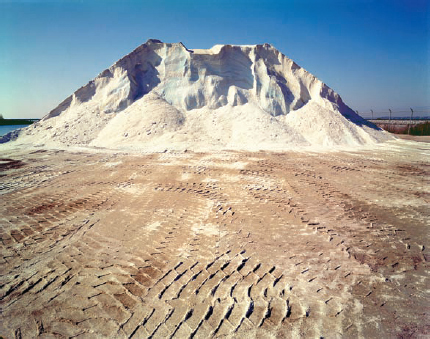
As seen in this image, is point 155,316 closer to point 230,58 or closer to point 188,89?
point 188,89

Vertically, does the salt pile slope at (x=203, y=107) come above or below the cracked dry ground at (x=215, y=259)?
above

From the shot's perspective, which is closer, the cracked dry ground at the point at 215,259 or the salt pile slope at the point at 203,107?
the cracked dry ground at the point at 215,259

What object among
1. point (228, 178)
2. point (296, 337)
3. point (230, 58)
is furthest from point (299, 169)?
point (230, 58)

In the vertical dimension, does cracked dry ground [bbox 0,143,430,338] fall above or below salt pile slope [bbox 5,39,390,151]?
below

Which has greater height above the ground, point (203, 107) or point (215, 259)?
point (203, 107)
